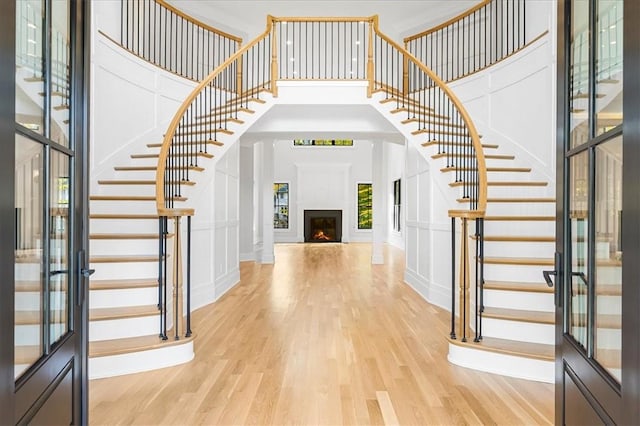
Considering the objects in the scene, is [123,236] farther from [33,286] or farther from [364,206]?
[364,206]

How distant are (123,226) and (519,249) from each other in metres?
3.69

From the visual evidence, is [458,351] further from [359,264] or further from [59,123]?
[359,264]

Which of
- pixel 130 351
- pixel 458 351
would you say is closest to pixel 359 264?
pixel 458 351

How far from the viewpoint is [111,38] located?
17.6 feet

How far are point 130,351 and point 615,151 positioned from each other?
10.1 ft

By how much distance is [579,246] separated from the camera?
140 cm

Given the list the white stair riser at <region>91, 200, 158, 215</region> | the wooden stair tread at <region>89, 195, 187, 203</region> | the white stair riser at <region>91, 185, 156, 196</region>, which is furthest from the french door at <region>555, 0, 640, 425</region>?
the white stair riser at <region>91, 185, 156, 196</region>

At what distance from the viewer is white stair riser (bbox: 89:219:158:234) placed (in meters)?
4.14

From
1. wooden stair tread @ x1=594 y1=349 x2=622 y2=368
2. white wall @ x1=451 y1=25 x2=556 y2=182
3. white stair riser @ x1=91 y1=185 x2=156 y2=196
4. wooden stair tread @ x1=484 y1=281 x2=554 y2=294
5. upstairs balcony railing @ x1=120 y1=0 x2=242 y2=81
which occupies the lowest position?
wooden stair tread @ x1=484 y1=281 x2=554 y2=294

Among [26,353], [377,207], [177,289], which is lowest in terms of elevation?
[177,289]

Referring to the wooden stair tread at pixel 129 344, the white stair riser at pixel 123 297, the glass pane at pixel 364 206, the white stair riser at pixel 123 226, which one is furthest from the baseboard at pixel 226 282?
the glass pane at pixel 364 206

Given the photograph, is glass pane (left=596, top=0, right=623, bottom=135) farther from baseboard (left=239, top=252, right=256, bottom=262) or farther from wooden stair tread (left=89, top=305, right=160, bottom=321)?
baseboard (left=239, top=252, right=256, bottom=262)

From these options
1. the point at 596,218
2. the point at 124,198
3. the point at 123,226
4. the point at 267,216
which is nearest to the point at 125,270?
the point at 123,226

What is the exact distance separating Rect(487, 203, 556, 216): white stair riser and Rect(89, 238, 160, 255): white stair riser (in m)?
3.35
